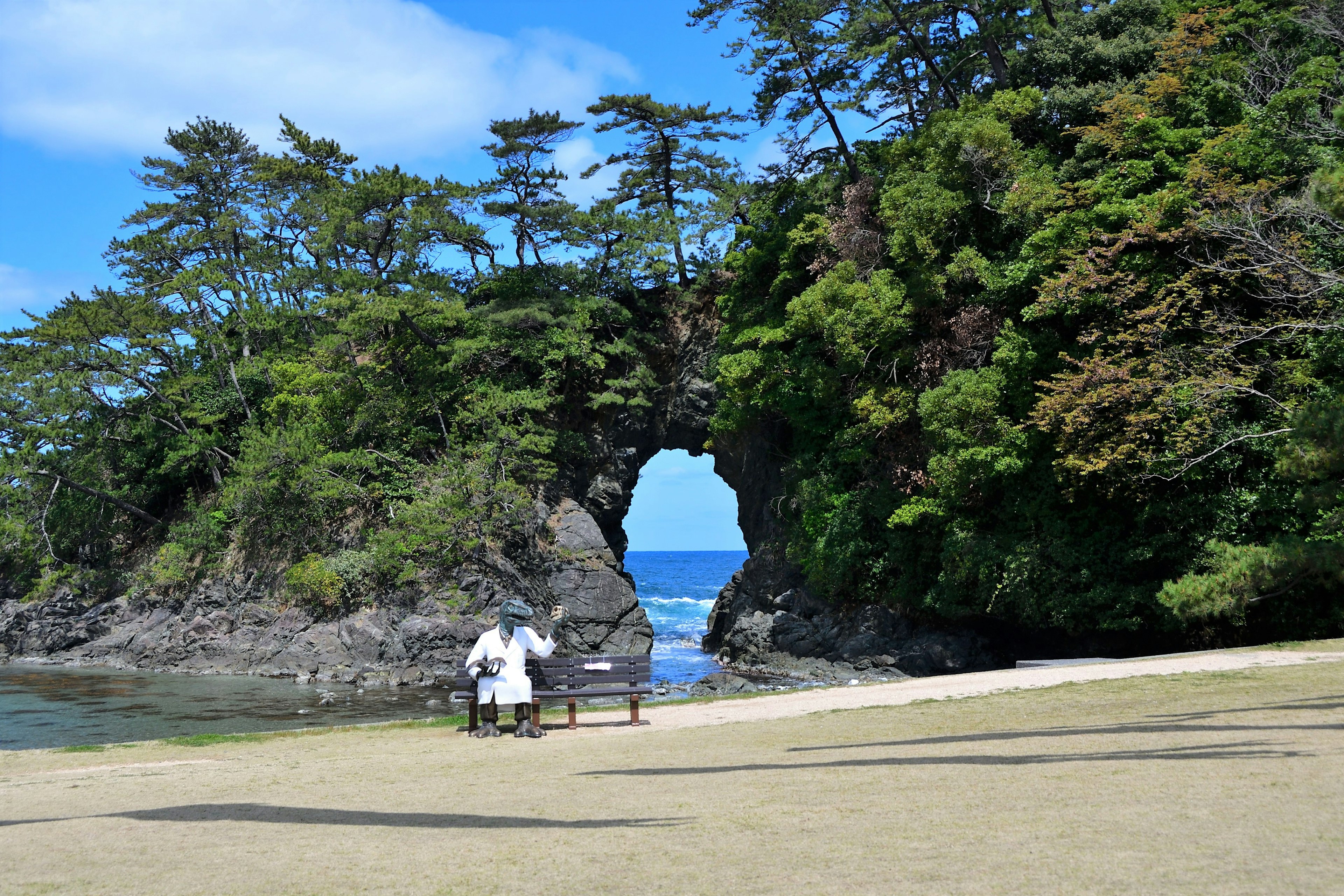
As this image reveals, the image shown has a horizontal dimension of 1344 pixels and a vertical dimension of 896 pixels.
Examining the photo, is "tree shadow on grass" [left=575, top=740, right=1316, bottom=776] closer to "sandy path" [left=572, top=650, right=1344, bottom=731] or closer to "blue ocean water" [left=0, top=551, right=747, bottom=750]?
"sandy path" [left=572, top=650, right=1344, bottom=731]

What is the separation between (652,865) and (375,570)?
2484 cm

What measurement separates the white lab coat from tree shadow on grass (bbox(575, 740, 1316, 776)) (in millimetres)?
2996

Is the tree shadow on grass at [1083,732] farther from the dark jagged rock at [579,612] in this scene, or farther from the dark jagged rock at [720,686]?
the dark jagged rock at [579,612]

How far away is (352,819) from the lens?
20.8ft

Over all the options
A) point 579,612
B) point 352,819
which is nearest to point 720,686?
point 352,819

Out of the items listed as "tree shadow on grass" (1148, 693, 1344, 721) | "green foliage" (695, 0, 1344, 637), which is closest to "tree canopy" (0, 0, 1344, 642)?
"green foliage" (695, 0, 1344, 637)

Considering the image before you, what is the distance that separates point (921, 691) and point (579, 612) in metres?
18.2

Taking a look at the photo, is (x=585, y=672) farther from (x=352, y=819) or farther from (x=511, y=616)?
(x=352, y=819)

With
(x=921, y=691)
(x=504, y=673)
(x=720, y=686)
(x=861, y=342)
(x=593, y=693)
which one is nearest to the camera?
(x=504, y=673)

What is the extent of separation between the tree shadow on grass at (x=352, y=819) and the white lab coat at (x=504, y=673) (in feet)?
13.3

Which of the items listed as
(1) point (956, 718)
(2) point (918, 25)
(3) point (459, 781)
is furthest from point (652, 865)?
(2) point (918, 25)

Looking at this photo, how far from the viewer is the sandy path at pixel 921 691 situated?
37.9 ft

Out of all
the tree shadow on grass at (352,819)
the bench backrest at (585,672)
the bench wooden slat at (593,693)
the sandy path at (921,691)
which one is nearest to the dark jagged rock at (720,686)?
the sandy path at (921,691)

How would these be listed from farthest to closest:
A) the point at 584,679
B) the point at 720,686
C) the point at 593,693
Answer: the point at 720,686, the point at 584,679, the point at 593,693
